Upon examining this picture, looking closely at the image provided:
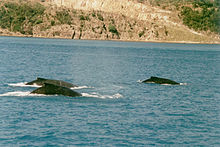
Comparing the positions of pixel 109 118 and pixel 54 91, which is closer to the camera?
pixel 109 118

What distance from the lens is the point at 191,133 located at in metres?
24.4

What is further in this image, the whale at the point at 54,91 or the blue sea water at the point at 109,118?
the whale at the point at 54,91

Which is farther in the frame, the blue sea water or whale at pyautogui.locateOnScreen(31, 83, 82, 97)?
whale at pyautogui.locateOnScreen(31, 83, 82, 97)

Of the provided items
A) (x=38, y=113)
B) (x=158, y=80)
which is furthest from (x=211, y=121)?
(x=158, y=80)

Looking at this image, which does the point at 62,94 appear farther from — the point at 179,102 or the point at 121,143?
the point at 121,143

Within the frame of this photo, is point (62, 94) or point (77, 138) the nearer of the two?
point (77, 138)

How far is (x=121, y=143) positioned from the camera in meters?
21.6

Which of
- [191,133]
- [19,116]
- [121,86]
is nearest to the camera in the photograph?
[191,133]

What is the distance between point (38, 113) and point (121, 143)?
27.3 feet

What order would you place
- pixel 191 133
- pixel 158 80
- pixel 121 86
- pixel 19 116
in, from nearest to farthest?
pixel 191 133 < pixel 19 116 < pixel 121 86 < pixel 158 80

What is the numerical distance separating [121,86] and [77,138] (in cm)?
2277

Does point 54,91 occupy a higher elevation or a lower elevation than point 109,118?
higher

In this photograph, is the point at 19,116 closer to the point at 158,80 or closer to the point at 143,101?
the point at 143,101

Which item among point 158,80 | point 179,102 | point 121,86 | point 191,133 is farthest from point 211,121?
point 158,80
